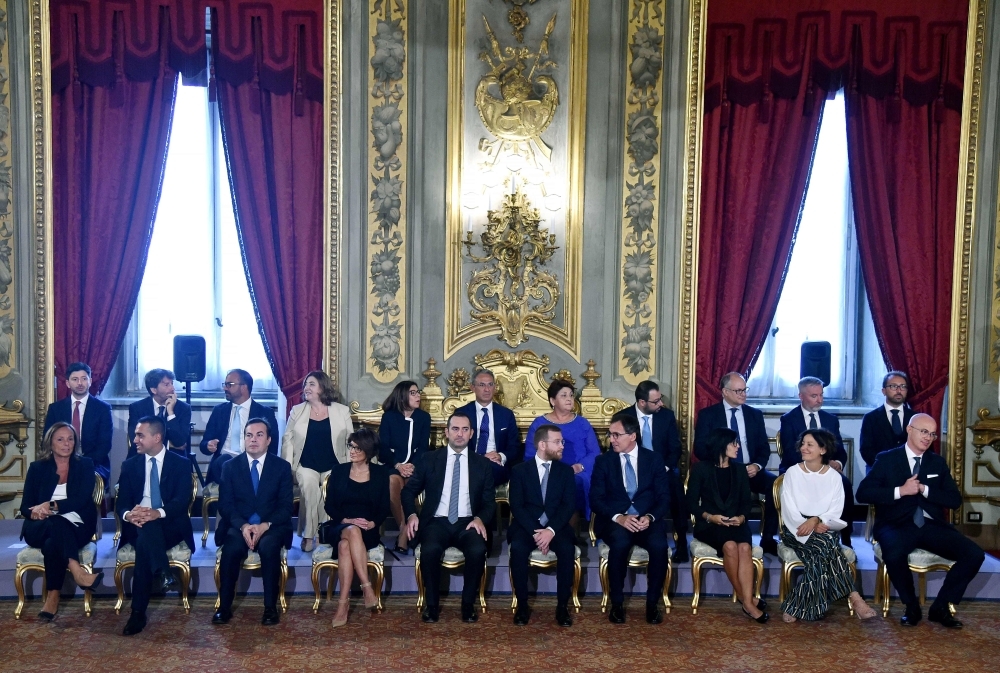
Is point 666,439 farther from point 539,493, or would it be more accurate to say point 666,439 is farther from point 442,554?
point 442,554

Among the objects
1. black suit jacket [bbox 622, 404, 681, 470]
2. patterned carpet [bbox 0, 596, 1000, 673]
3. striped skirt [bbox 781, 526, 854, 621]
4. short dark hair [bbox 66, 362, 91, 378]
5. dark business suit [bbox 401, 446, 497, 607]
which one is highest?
short dark hair [bbox 66, 362, 91, 378]

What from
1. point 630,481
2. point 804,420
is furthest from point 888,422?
point 630,481

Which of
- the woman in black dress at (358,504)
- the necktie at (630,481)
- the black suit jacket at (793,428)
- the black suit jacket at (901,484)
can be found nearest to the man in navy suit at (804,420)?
the black suit jacket at (793,428)

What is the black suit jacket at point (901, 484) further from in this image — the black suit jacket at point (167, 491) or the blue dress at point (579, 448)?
the black suit jacket at point (167, 491)

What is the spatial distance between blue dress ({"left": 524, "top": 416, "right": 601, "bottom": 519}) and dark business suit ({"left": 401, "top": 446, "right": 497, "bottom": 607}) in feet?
1.60

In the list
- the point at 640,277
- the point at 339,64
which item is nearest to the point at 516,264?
the point at 640,277

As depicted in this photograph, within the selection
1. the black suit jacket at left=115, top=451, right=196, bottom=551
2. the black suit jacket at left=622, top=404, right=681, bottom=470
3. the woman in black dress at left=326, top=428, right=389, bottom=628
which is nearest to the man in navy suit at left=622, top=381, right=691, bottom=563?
the black suit jacket at left=622, top=404, right=681, bottom=470

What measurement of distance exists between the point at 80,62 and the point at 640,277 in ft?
14.0

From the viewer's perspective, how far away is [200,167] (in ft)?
25.5

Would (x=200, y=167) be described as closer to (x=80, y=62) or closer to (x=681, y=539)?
(x=80, y=62)

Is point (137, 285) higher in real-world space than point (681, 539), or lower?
higher

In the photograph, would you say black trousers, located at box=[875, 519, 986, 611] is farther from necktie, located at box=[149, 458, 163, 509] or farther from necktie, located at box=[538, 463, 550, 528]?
necktie, located at box=[149, 458, 163, 509]

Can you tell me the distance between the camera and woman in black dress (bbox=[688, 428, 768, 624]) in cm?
588

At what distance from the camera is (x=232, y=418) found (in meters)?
6.81
